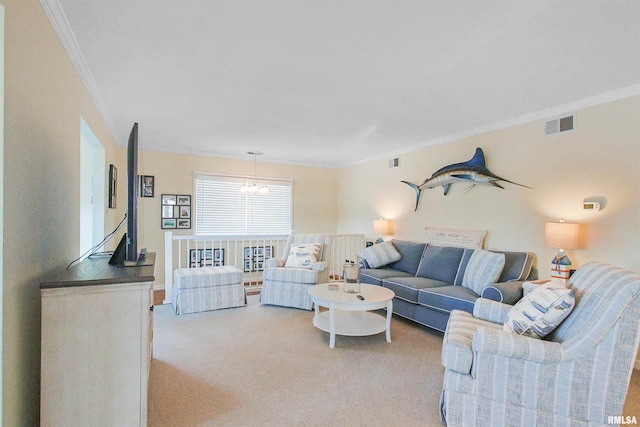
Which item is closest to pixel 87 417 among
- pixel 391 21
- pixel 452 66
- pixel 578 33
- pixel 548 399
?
pixel 548 399

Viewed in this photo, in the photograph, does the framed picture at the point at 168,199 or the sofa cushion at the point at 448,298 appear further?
the framed picture at the point at 168,199

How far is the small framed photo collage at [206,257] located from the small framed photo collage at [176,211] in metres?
0.54

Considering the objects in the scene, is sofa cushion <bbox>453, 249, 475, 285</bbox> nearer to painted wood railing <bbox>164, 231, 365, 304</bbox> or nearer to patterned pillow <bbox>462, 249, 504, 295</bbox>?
patterned pillow <bbox>462, 249, 504, 295</bbox>

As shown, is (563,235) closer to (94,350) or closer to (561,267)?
(561,267)

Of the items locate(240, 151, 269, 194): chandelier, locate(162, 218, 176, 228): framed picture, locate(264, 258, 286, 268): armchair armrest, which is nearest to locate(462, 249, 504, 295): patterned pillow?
locate(264, 258, 286, 268): armchair armrest

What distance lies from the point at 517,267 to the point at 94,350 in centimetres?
374

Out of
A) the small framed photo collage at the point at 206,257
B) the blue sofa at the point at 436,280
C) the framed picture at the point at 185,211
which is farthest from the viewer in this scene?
the framed picture at the point at 185,211

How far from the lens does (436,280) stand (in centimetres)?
403

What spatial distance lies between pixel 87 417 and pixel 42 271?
0.79m

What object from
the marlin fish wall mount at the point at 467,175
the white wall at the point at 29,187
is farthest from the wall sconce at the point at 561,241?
the white wall at the point at 29,187

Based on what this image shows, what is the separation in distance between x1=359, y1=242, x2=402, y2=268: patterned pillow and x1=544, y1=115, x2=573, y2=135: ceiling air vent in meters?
2.30

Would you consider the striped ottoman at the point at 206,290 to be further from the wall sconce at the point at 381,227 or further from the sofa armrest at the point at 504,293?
the sofa armrest at the point at 504,293

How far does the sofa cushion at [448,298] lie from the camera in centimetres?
316

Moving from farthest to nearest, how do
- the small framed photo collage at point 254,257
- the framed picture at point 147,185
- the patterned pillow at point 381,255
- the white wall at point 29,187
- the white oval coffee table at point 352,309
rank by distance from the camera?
the small framed photo collage at point 254,257
the framed picture at point 147,185
the patterned pillow at point 381,255
the white oval coffee table at point 352,309
the white wall at point 29,187
